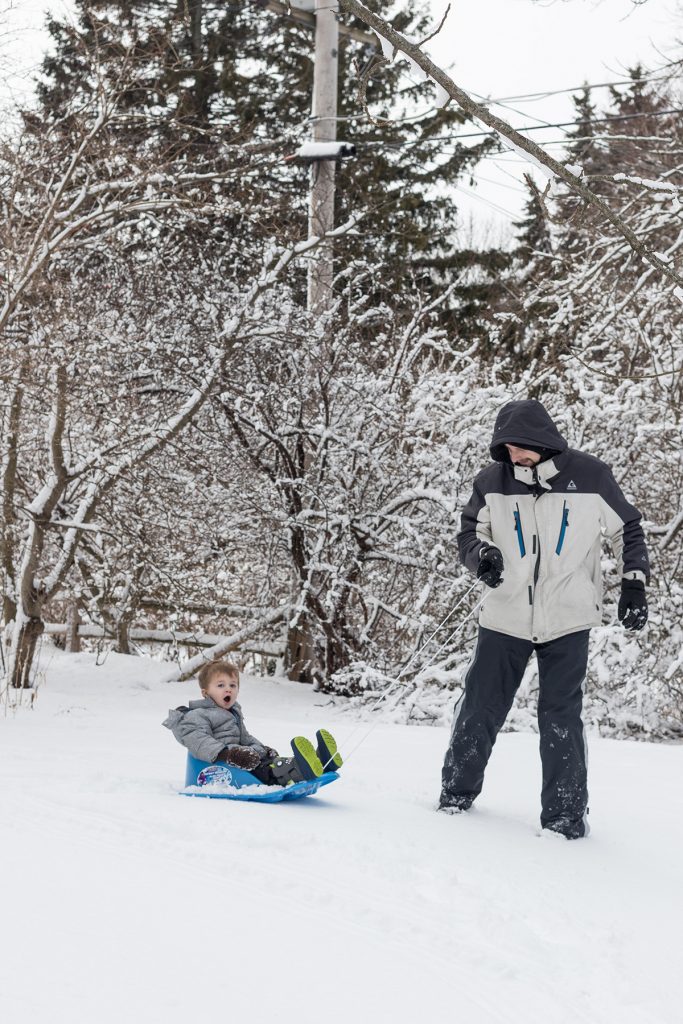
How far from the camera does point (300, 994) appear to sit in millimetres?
2166

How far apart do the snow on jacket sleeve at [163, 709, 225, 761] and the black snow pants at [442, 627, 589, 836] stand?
3.30ft

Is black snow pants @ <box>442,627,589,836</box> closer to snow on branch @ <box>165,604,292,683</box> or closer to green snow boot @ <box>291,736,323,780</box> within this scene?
green snow boot @ <box>291,736,323,780</box>

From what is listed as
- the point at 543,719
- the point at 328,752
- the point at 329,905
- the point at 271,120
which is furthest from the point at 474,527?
the point at 271,120

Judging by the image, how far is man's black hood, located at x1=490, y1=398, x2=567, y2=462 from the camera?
4.04m

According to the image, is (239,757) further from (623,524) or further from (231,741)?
(623,524)

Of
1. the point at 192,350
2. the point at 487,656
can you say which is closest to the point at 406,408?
the point at 192,350

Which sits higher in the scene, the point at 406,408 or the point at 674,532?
the point at 406,408

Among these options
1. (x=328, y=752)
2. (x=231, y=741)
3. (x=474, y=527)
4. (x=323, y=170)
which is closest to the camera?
(x=474, y=527)

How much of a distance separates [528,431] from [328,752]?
1.58m

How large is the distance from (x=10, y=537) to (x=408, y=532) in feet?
10.9

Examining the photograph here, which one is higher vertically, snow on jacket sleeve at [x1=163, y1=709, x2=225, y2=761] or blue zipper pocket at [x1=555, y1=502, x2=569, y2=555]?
blue zipper pocket at [x1=555, y1=502, x2=569, y2=555]

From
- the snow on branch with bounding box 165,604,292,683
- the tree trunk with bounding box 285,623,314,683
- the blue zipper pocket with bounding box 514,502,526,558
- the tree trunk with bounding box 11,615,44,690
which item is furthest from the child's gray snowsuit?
the tree trunk with bounding box 285,623,314,683

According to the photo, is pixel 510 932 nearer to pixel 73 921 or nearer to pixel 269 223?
pixel 73 921

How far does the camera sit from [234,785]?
4.40 m
